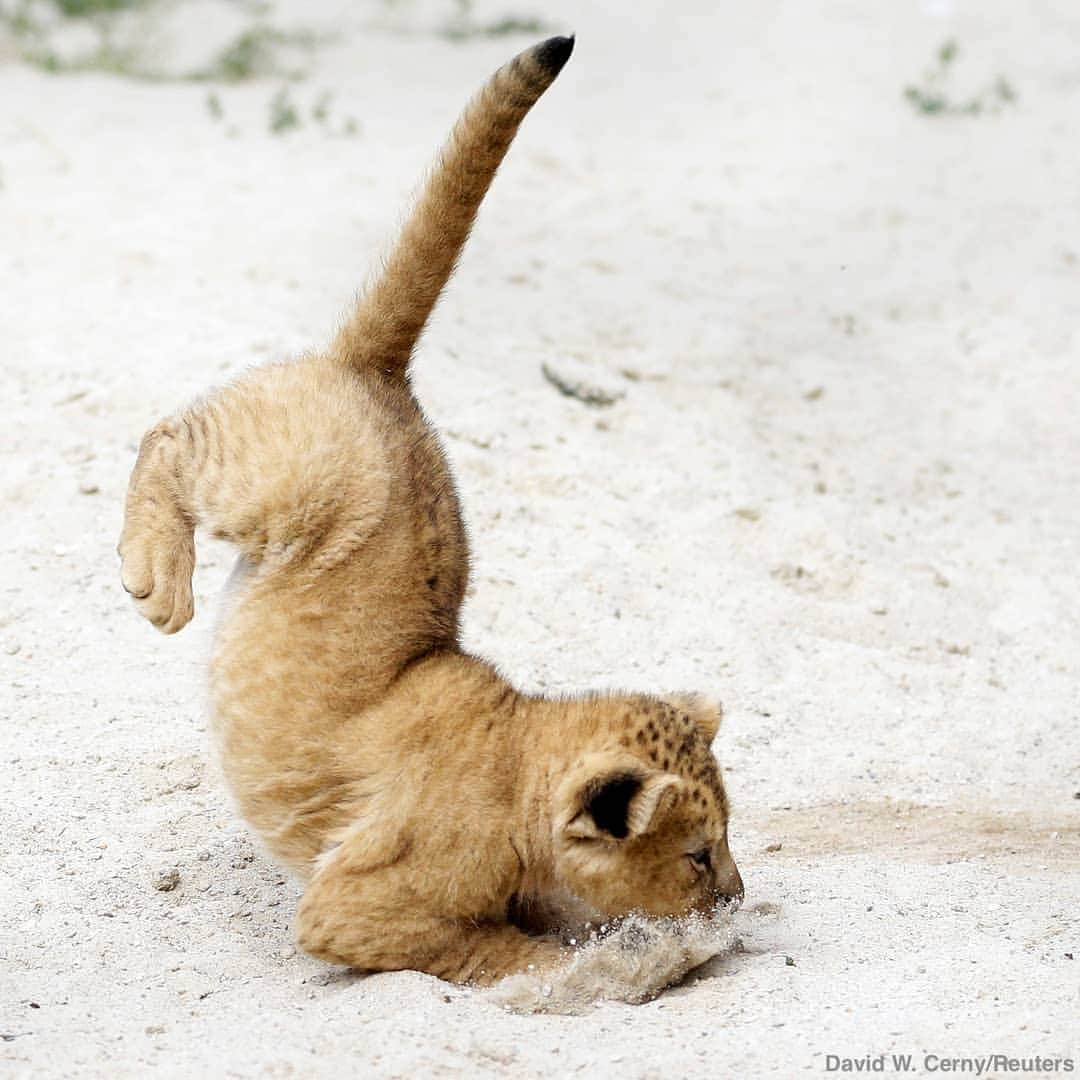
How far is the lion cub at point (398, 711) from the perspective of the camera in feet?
15.0

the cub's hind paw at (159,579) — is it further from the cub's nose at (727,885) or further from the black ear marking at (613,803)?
the cub's nose at (727,885)

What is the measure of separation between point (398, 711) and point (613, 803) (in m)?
0.71

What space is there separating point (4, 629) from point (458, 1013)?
3140mm

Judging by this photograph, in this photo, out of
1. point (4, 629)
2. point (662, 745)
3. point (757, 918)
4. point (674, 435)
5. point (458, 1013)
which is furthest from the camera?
point (674, 435)

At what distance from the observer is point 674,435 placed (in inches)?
338

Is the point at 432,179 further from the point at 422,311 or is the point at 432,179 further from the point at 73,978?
the point at 73,978

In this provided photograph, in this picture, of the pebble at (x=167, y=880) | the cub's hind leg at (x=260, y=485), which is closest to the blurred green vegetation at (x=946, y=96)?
the cub's hind leg at (x=260, y=485)

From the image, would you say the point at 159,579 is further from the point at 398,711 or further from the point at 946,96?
the point at 946,96

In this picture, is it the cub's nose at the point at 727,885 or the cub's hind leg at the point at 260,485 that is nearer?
the cub's nose at the point at 727,885

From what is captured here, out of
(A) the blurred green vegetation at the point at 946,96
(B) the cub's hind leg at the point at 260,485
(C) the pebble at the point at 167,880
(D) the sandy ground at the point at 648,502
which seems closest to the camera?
(D) the sandy ground at the point at 648,502

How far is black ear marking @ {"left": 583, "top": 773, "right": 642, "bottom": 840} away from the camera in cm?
452

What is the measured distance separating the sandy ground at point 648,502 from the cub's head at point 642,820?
31 cm

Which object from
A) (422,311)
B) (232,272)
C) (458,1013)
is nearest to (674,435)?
(232,272)

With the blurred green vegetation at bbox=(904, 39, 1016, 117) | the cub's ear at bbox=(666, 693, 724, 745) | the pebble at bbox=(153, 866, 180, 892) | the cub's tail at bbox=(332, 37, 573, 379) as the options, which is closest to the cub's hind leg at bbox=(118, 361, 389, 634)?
the cub's tail at bbox=(332, 37, 573, 379)
